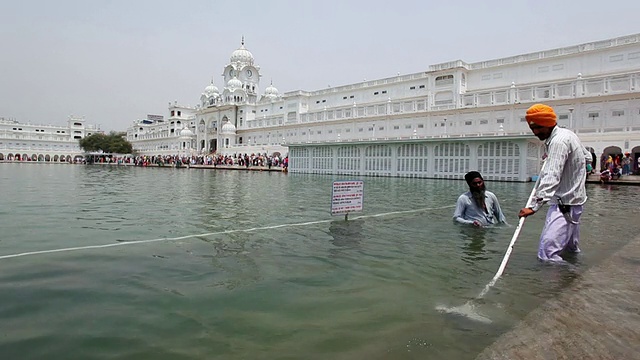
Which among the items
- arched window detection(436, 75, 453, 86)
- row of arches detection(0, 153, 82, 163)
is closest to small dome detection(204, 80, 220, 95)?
row of arches detection(0, 153, 82, 163)

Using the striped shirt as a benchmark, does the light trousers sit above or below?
below

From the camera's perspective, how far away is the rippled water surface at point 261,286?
260 cm

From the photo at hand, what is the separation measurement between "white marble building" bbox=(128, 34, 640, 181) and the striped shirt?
22000 millimetres

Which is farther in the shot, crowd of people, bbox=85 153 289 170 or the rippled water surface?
crowd of people, bbox=85 153 289 170

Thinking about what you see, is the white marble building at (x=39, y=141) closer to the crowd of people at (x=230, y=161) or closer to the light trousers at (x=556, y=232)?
the crowd of people at (x=230, y=161)

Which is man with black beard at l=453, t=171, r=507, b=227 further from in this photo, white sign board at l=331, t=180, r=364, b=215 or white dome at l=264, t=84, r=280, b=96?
white dome at l=264, t=84, r=280, b=96

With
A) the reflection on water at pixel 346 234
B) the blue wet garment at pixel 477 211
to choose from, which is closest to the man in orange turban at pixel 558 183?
the reflection on water at pixel 346 234

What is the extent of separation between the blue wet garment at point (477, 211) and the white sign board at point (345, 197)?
1.94 meters

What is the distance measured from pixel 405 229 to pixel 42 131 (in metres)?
134

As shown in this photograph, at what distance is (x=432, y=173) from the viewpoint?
28.7m

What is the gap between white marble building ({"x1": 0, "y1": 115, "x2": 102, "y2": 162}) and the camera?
99500 mm

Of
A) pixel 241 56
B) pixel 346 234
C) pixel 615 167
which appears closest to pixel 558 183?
pixel 346 234

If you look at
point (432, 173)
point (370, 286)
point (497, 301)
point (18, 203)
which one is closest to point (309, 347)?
point (370, 286)

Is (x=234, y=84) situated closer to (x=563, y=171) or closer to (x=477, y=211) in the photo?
(x=477, y=211)
